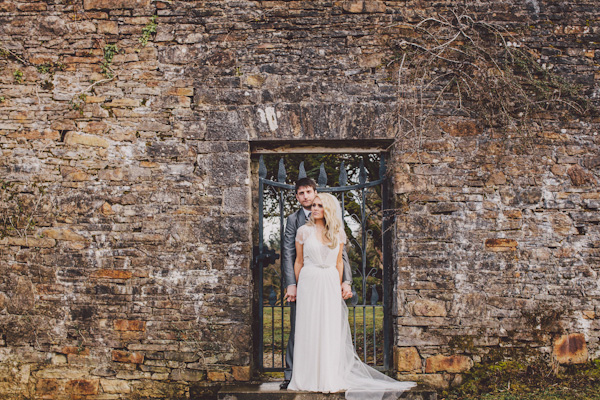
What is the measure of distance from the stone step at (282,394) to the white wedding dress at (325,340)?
0.05m

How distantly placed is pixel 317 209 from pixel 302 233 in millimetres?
239

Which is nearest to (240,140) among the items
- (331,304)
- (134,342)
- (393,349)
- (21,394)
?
(331,304)

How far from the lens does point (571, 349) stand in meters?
3.93

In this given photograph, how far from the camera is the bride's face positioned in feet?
12.0

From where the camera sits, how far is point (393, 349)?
402cm

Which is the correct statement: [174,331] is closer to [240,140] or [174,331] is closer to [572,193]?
[240,140]

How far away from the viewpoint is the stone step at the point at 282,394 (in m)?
3.55

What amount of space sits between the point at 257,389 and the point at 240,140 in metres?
2.11

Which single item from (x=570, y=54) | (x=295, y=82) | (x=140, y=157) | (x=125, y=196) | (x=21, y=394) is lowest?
(x=21, y=394)

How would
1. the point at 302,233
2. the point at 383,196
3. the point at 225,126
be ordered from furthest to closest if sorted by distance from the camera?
the point at 383,196 < the point at 225,126 < the point at 302,233

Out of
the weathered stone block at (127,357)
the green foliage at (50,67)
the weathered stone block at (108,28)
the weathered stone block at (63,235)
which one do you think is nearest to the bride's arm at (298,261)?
the weathered stone block at (127,357)

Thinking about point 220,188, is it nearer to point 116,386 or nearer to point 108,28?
point 108,28

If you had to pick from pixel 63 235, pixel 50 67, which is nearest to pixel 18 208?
pixel 63 235

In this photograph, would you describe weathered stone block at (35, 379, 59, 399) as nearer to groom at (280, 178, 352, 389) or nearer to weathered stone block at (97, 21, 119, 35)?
groom at (280, 178, 352, 389)
